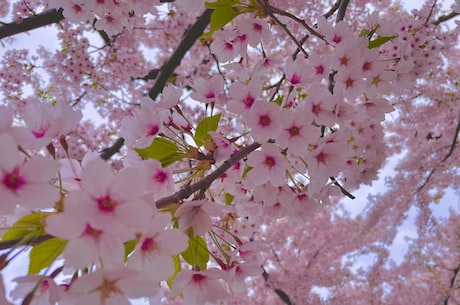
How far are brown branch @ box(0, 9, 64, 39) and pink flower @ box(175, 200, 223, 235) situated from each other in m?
2.39

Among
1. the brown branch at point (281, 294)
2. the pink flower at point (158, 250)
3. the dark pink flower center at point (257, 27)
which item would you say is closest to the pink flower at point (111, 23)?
the dark pink flower center at point (257, 27)

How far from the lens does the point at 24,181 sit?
674 mm

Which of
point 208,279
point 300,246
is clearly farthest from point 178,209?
point 300,246

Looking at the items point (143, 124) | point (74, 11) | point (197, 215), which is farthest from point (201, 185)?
point (74, 11)

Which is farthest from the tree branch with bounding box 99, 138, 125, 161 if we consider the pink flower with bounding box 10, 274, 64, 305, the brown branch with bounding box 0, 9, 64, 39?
the pink flower with bounding box 10, 274, 64, 305

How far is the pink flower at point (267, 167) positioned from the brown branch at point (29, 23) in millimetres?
2276

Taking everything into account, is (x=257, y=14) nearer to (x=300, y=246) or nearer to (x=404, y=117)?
(x=404, y=117)

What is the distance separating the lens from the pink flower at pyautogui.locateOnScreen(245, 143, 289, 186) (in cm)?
110

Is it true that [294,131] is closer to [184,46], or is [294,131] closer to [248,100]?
[248,100]

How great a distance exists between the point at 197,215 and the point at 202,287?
7.7 inches

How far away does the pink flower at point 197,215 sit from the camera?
910 millimetres

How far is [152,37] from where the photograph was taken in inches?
195

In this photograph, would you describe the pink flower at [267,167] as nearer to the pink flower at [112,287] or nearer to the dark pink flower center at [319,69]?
the dark pink flower center at [319,69]

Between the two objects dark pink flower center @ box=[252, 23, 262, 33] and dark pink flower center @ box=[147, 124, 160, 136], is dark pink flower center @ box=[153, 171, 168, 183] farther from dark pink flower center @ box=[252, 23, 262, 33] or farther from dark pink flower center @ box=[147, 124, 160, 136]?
dark pink flower center @ box=[252, 23, 262, 33]
